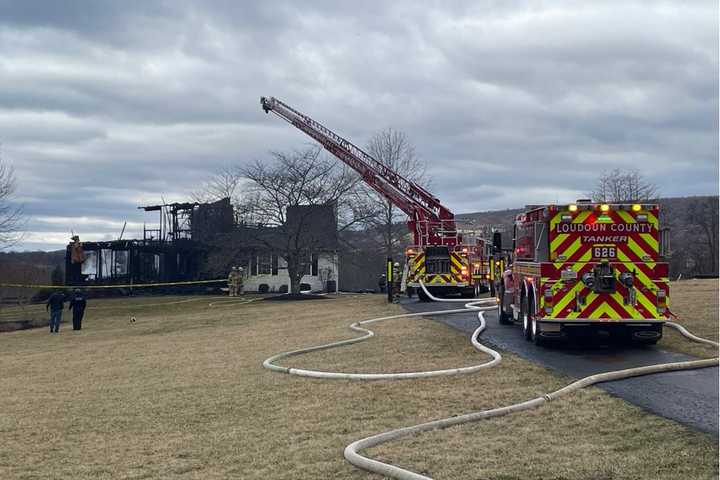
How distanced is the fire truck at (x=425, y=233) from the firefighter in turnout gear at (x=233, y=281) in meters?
12.7

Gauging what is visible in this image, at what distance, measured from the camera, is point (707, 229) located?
75.2 m

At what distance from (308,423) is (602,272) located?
6.49 meters

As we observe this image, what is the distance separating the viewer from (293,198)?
129 ft

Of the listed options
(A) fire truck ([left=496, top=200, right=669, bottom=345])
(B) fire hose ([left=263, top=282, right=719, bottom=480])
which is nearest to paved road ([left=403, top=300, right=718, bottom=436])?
(B) fire hose ([left=263, top=282, right=719, bottom=480])

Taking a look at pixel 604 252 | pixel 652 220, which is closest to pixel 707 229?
pixel 652 220

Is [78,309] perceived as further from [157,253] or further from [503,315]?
[157,253]

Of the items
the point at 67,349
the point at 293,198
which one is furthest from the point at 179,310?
the point at 67,349

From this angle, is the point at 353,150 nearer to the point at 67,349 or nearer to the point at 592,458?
the point at 67,349

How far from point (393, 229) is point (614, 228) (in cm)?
3633

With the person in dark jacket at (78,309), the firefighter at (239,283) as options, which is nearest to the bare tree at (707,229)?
the firefighter at (239,283)

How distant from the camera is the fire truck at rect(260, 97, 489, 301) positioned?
28.6 meters

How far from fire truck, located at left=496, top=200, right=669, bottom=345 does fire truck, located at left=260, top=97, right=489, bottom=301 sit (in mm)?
15137

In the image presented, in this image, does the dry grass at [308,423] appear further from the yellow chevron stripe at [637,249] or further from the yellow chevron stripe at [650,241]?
the yellow chevron stripe at [650,241]

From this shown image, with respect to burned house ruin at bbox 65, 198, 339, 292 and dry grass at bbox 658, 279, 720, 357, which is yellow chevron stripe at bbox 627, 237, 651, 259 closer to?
dry grass at bbox 658, 279, 720, 357
